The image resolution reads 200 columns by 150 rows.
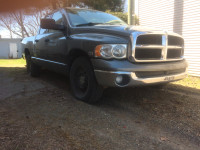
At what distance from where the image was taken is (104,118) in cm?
287

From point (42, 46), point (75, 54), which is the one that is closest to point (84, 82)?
point (75, 54)

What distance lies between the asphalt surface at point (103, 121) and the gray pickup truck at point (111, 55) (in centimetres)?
49

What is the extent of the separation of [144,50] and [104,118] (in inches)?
49.2

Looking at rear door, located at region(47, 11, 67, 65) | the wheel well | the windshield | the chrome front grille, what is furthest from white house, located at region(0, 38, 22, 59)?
the chrome front grille

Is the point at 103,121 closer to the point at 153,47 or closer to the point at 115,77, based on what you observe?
the point at 115,77

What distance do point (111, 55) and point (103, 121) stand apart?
1.00 meters

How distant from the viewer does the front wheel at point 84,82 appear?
3203 millimetres

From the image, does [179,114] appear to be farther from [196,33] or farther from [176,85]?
[196,33]

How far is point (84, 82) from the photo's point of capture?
3.48 meters

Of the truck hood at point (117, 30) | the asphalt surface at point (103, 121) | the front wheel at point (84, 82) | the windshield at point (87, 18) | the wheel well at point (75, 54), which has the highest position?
the windshield at point (87, 18)

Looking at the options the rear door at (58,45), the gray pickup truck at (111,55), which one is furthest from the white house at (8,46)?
the gray pickup truck at (111,55)

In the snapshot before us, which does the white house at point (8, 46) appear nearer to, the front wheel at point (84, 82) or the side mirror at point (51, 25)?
the side mirror at point (51, 25)

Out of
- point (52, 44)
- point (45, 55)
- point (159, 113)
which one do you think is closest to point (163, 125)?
point (159, 113)

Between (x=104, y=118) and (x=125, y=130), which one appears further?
(x=104, y=118)
